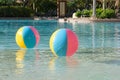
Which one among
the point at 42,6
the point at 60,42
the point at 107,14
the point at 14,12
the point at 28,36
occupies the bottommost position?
the point at 14,12

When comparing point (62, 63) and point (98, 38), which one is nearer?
point (62, 63)

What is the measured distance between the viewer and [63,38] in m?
11.0

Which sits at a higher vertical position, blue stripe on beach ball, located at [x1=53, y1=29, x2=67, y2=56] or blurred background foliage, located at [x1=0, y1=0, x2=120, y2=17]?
blue stripe on beach ball, located at [x1=53, y1=29, x2=67, y2=56]

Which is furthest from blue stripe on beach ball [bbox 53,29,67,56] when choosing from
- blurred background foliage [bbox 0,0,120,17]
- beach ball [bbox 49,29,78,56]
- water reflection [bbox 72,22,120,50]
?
blurred background foliage [bbox 0,0,120,17]

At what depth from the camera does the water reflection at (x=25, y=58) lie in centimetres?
991

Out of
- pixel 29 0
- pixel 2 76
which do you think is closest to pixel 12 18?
pixel 29 0

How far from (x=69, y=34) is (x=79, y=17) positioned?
4223 centimetres

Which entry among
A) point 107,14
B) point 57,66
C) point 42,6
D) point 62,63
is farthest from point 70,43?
point 42,6

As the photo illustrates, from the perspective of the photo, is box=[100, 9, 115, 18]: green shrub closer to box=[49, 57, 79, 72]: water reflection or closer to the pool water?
the pool water

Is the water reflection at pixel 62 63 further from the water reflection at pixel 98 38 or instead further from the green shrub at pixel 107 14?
the green shrub at pixel 107 14

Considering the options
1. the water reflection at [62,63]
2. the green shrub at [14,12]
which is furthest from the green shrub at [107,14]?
the water reflection at [62,63]

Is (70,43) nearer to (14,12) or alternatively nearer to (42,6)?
(14,12)

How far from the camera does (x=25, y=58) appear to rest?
11.8 meters

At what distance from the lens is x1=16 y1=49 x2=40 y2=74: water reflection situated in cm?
991
